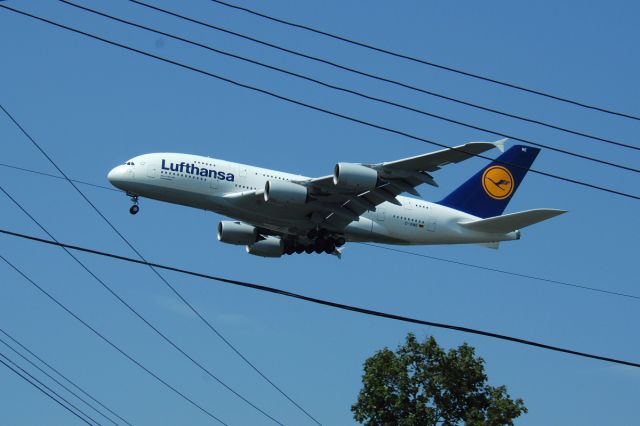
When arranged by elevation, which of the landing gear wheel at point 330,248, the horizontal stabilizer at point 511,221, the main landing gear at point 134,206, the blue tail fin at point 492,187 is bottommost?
the main landing gear at point 134,206

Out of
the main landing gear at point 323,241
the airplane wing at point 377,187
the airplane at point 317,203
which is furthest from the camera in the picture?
the main landing gear at point 323,241

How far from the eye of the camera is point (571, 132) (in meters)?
23.5

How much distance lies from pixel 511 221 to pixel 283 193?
10.5 m

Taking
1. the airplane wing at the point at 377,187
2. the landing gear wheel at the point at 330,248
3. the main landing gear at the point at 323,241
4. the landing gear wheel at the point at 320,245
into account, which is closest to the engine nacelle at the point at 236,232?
the main landing gear at the point at 323,241

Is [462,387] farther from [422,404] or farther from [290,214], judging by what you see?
[290,214]

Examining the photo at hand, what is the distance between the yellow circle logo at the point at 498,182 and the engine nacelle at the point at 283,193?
44.4ft

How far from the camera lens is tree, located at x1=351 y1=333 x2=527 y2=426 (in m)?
49.1

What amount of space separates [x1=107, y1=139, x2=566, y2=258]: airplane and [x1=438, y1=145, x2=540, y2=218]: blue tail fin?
0.49 meters

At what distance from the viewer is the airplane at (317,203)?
146ft

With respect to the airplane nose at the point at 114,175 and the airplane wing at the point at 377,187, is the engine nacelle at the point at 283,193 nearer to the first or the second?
the airplane wing at the point at 377,187

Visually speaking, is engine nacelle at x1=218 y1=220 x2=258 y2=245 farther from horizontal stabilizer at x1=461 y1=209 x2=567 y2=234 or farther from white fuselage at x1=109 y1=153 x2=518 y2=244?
horizontal stabilizer at x1=461 y1=209 x2=567 y2=234

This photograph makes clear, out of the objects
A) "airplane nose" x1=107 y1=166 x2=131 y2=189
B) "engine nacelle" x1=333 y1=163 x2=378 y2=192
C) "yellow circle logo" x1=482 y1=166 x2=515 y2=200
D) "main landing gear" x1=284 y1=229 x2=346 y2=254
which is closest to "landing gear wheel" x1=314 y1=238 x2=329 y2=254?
"main landing gear" x1=284 y1=229 x2=346 y2=254

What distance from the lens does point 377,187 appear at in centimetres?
4562

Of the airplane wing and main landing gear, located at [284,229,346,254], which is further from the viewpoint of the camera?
main landing gear, located at [284,229,346,254]
